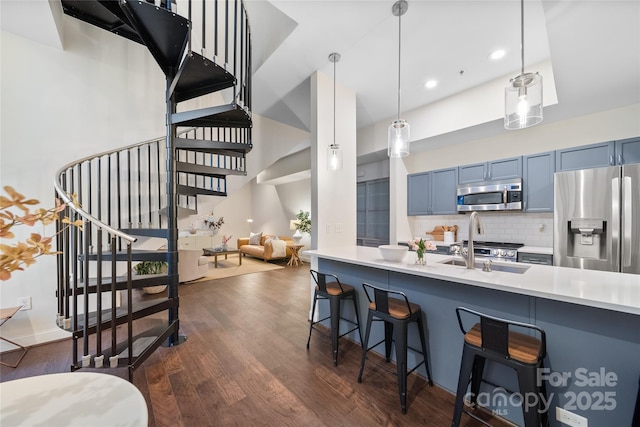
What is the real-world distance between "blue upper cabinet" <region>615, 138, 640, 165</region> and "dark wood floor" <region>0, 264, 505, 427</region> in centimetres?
318

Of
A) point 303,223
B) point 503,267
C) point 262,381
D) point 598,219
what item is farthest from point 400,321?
point 303,223

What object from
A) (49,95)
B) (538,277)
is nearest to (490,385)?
(538,277)

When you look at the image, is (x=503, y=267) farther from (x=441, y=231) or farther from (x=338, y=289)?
(x=441, y=231)

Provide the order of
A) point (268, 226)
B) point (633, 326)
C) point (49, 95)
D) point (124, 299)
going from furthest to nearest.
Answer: point (268, 226)
point (124, 299)
point (49, 95)
point (633, 326)

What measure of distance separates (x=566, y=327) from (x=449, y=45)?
2.67 metres

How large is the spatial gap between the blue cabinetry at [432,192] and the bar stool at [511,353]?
3078 millimetres

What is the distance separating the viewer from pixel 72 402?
2.83ft

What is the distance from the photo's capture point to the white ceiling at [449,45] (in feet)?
6.48

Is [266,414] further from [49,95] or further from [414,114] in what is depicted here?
[414,114]

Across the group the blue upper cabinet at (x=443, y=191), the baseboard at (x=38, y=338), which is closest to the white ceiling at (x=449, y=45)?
the blue upper cabinet at (x=443, y=191)

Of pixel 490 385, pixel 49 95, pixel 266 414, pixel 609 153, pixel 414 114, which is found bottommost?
pixel 266 414

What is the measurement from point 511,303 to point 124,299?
446 centimetres

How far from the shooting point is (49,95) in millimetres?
2580

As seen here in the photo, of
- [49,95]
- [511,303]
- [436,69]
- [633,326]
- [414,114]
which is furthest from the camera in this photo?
[414,114]
